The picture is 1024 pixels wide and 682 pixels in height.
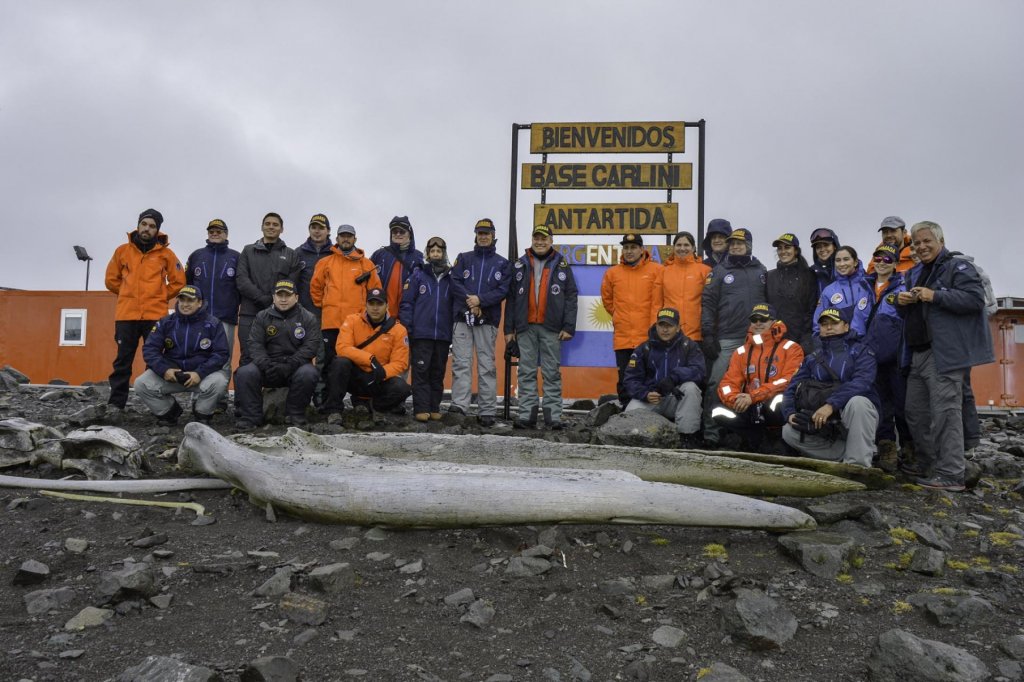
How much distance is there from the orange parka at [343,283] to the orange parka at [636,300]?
2723mm

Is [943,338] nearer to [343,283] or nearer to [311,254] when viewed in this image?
[343,283]

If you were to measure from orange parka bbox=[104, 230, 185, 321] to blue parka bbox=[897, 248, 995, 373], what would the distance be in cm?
750

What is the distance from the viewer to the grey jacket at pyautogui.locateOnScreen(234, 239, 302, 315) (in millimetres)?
8023

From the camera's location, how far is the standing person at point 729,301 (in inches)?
279

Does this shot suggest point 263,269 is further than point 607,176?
No

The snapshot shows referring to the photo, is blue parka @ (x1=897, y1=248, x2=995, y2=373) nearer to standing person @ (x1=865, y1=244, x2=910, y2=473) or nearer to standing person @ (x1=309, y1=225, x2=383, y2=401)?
standing person @ (x1=865, y1=244, x2=910, y2=473)

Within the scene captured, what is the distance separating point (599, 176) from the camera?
426 inches

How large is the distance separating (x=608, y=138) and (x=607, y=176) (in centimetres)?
58

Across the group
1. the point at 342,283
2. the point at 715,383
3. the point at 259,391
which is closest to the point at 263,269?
the point at 342,283

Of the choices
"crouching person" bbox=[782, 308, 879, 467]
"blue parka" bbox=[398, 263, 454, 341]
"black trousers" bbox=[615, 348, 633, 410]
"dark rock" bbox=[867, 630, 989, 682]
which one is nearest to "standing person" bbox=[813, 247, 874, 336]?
"crouching person" bbox=[782, 308, 879, 467]

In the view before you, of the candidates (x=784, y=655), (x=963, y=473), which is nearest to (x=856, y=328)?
(x=963, y=473)

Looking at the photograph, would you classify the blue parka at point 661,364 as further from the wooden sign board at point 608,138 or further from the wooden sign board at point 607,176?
the wooden sign board at point 608,138

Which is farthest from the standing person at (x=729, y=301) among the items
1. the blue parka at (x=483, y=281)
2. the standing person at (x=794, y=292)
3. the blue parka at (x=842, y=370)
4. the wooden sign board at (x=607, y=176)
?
the wooden sign board at (x=607, y=176)

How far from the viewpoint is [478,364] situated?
8039 millimetres
